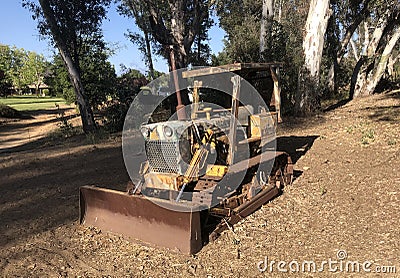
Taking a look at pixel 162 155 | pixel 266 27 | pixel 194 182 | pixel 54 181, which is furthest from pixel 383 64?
pixel 54 181

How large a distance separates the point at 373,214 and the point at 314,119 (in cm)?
737

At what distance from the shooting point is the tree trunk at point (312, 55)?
1244 centimetres

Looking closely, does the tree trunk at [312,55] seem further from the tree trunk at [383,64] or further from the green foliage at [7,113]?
the green foliage at [7,113]

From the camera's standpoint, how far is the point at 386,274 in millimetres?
3975

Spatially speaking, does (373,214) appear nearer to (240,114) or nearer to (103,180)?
(240,114)

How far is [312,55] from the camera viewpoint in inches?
497

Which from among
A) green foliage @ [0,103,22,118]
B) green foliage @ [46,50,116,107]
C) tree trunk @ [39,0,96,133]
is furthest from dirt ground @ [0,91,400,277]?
green foliage @ [0,103,22,118]

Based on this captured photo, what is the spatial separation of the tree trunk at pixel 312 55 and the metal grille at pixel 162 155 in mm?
8502

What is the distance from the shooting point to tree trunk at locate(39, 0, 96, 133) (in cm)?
1577

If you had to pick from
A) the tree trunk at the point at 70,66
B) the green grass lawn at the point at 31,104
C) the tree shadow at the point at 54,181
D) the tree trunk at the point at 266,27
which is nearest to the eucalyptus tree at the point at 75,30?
the tree trunk at the point at 70,66

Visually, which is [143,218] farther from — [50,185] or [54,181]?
[54,181]

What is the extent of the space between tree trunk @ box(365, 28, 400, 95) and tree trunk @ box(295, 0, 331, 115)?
3556mm

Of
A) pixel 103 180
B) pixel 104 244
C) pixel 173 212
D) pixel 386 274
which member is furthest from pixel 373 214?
pixel 103 180

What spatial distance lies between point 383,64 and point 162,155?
1280 centimetres
